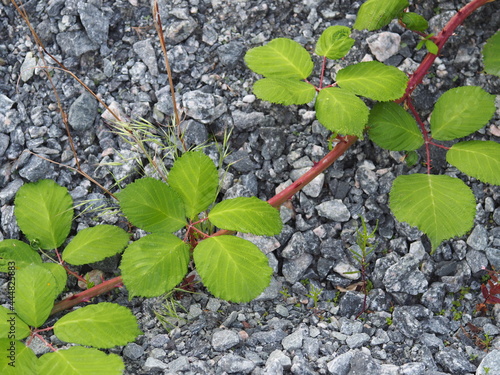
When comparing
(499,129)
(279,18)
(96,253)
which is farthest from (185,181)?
(499,129)

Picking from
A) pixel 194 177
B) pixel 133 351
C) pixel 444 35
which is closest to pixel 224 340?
pixel 133 351

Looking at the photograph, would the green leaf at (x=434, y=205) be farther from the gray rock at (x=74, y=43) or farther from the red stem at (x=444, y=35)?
the gray rock at (x=74, y=43)

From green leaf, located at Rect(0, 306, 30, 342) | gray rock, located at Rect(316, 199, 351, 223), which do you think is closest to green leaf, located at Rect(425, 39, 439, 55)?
gray rock, located at Rect(316, 199, 351, 223)

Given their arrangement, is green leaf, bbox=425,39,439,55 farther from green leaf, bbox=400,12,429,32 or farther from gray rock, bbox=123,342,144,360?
gray rock, bbox=123,342,144,360

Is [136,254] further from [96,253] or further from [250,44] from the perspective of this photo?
[250,44]

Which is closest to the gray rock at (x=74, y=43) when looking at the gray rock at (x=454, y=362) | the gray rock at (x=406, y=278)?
A: the gray rock at (x=406, y=278)

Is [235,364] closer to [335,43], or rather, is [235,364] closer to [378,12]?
[335,43]
